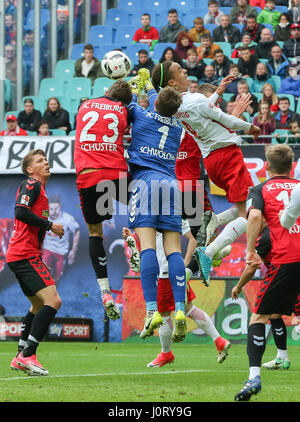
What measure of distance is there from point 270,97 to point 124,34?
19.2 ft

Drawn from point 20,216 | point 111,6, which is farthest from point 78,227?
point 111,6

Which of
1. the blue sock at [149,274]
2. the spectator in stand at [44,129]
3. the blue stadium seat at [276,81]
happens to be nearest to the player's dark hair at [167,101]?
the blue sock at [149,274]

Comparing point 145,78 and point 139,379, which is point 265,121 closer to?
point 145,78

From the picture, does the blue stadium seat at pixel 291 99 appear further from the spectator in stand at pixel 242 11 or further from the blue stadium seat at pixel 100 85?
the blue stadium seat at pixel 100 85

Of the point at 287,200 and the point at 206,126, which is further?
the point at 206,126

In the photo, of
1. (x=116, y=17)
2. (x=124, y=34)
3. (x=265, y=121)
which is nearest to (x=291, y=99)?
(x=265, y=121)

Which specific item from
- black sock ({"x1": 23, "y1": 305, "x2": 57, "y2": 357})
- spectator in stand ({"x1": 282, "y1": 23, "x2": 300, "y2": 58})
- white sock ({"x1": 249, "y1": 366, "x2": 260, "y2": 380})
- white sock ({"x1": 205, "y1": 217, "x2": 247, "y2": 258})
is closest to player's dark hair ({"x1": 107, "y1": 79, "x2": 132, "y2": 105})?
white sock ({"x1": 205, "y1": 217, "x2": 247, "y2": 258})

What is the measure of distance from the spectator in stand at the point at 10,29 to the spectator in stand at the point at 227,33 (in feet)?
15.3

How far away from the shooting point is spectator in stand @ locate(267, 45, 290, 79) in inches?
722

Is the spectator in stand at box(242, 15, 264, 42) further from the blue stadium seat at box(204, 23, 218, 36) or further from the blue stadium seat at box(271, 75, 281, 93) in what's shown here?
the blue stadium seat at box(271, 75, 281, 93)

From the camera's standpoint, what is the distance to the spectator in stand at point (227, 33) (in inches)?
770

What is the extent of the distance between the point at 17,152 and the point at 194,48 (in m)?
5.01

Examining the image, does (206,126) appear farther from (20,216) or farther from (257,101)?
(257,101)

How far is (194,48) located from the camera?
1895cm
